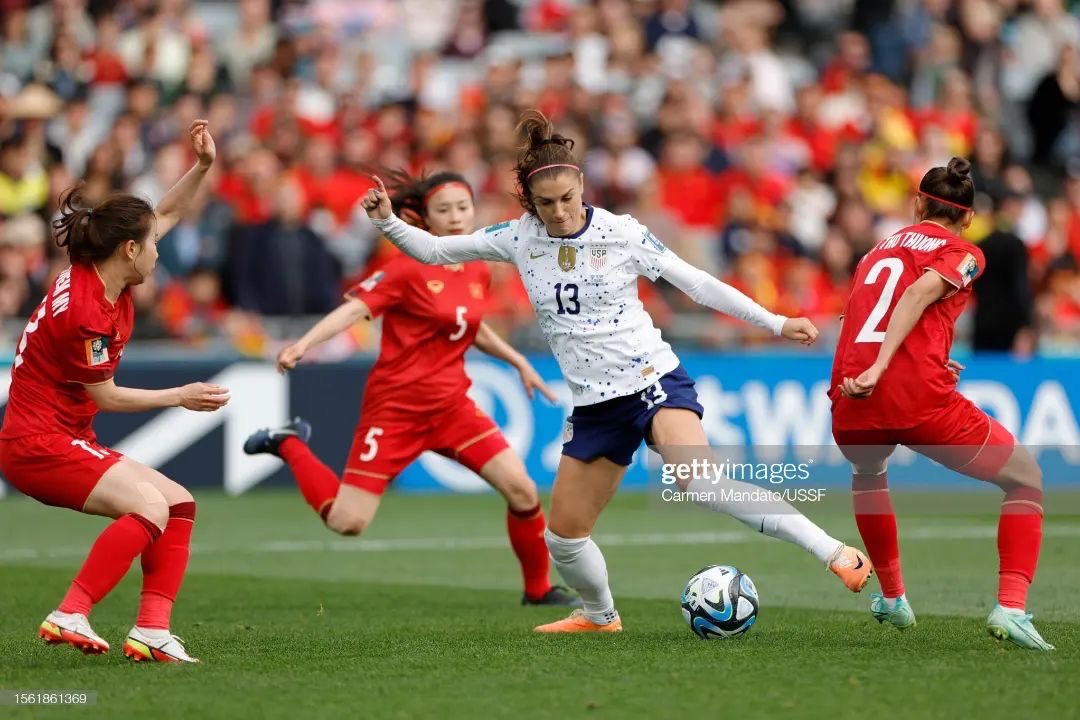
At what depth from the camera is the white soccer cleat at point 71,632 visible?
6633 mm

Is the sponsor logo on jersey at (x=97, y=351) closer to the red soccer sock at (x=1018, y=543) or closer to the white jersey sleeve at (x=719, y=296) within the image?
the white jersey sleeve at (x=719, y=296)

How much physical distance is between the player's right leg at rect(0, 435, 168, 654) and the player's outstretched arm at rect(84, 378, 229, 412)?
0.23 metres

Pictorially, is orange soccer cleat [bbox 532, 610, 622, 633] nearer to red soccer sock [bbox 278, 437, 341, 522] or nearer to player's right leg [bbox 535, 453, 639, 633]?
player's right leg [bbox 535, 453, 639, 633]

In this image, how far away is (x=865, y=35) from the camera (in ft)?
74.0

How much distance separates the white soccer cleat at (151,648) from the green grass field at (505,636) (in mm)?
77

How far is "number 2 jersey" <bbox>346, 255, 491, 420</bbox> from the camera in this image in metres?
9.49

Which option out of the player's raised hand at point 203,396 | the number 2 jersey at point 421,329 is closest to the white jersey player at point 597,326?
the player's raised hand at point 203,396

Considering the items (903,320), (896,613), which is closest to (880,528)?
(896,613)

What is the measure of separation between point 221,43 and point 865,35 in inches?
339

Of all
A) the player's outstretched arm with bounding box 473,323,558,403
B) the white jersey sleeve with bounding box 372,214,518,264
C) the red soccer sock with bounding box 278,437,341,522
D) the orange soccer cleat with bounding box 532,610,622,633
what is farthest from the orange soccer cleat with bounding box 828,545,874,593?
the red soccer sock with bounding box 278,437,341,522

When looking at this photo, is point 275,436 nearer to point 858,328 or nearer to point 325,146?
point 858,328

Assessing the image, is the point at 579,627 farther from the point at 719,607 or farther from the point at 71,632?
the point at 71,632

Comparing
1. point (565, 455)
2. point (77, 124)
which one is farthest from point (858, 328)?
point (77, 124)

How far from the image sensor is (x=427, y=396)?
9547 mm
